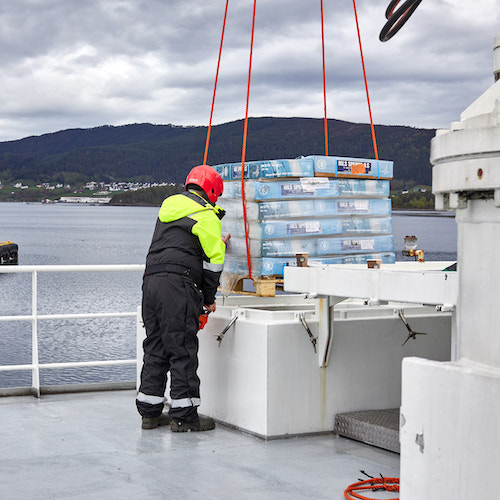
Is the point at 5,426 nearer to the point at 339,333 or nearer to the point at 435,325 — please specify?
the point at 339,333

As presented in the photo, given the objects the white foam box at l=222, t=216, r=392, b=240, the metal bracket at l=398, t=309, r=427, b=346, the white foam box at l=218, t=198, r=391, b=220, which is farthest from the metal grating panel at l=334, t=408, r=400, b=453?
the white foam box at l=218, t=198, r=391, b=220

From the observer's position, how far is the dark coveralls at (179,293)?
5.62 m

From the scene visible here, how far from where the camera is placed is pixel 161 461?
16.5 ft

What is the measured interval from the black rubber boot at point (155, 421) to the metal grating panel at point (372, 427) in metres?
1.27

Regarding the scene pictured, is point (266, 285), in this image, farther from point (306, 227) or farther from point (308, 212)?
point (308, 212)

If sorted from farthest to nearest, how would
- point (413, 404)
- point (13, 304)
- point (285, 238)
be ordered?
point (13, 304)
point (285, 238)
point (413, 404)

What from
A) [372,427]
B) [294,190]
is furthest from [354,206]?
[372,427]

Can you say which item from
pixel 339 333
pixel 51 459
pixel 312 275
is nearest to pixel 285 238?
pixel 339 333

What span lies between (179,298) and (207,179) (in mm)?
943

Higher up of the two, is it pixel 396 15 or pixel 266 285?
pixel 396 15

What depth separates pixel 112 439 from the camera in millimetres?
5574

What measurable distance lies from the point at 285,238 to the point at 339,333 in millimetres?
838

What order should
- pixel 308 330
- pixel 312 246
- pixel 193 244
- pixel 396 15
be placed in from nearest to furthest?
pixel 396 15 < pixel 308 330 < pixel 193 244 < pixel 312 246

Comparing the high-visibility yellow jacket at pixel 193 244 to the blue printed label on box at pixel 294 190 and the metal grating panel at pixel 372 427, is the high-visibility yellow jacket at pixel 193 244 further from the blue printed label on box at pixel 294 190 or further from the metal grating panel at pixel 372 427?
the metal grating panel at pixel 372 427
